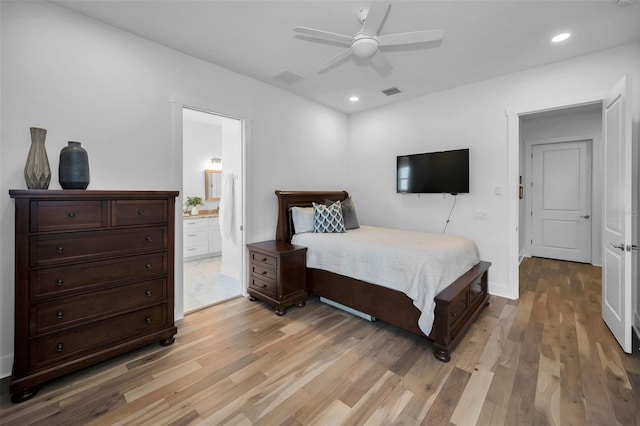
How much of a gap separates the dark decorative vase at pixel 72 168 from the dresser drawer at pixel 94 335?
102 cm

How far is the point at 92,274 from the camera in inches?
78.2

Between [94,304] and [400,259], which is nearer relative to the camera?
[94,304]

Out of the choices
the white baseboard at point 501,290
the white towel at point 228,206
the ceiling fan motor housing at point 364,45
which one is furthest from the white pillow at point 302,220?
the white baseboard at point 501,290

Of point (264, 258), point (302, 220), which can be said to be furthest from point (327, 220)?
point (264, 258)

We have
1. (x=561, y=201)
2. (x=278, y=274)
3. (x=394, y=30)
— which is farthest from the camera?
(x=561, y=201)

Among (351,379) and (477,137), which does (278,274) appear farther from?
(477,137)

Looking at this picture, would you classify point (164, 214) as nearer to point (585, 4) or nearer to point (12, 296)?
point (12, 296)

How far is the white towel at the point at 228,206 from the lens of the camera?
13.0 ft

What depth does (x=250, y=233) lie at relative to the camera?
3545 millimetres

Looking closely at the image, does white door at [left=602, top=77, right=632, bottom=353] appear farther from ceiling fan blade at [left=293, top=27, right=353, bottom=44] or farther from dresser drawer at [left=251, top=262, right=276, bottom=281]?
dresser drawer at [left=251, top=262, right=276, bottom=281]

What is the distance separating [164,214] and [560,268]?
20.0 ft

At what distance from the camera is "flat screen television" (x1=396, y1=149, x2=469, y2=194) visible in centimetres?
367

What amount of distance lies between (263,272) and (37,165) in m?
2.09

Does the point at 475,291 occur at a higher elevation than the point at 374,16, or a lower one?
lower
